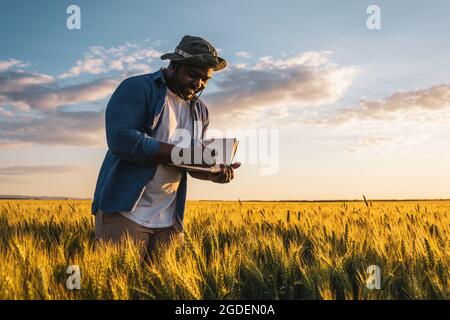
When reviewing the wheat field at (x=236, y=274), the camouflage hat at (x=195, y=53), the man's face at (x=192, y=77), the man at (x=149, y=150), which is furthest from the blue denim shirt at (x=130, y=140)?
the wheat field at (x=236, y=274)

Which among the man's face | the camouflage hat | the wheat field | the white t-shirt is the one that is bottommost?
the wheat field

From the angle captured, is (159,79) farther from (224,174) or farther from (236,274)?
(236,274)

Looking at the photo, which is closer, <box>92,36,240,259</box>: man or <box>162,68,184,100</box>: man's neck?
<box>92,36,240,259</box>: man

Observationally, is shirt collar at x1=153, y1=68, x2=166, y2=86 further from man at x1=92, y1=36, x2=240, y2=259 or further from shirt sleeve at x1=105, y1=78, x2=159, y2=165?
shirt sleeve at x1=105, y1=78, x2=159, y2=165

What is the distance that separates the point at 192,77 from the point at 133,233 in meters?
1.13

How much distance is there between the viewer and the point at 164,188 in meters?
3.42

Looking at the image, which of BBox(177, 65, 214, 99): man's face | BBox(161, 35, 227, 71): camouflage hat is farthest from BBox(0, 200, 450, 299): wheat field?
BBox(161, 35, 227, 71): camouflage hat

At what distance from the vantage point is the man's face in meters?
3.22

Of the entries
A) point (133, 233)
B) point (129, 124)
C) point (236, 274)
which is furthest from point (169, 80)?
point (236, 274)
